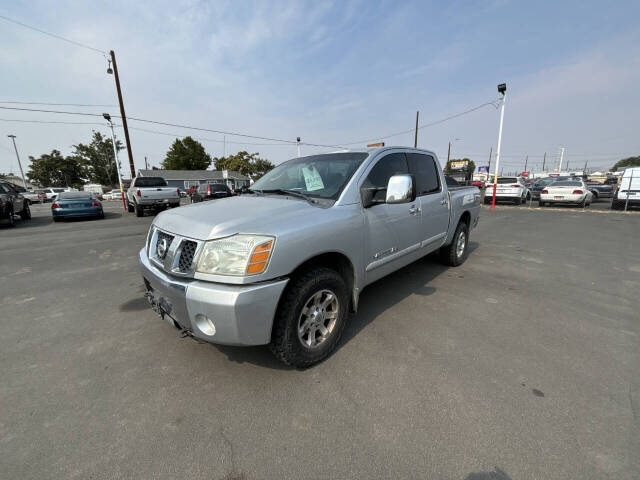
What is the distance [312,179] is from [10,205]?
42.1 ft

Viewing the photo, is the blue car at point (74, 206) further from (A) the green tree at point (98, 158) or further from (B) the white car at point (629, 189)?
(A) the green tree at point (98, 158)

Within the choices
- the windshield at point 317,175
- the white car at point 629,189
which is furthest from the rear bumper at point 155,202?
the white car at point 629,189

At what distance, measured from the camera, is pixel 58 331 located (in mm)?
2898

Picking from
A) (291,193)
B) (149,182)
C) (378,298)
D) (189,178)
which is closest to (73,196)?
(149,182)

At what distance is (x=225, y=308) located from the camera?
1.77 meters

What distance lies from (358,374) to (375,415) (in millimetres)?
387

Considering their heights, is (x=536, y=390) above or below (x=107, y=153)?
below

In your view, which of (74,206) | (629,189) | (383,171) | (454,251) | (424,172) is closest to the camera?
(383,171)

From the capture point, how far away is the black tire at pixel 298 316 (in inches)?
79.3

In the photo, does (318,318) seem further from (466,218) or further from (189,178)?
(189,178)

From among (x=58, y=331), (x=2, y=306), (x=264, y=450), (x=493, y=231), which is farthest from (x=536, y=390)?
(x=493, y=231)

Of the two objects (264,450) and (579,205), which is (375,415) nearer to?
(264,450)

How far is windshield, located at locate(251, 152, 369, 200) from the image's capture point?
2650 mm

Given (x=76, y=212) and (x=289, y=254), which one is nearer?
(x=289, y=254)
